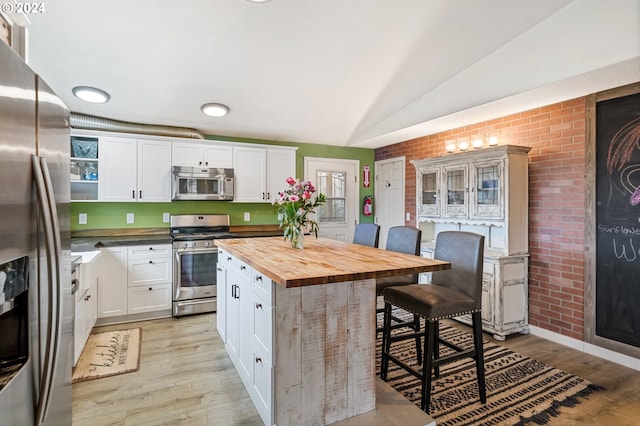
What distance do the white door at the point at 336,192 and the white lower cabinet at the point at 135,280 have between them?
2547 millimetres

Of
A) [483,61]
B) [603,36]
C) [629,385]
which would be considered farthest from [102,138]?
[629,385]

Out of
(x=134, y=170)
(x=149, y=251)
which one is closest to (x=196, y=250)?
(x=149, y=251)

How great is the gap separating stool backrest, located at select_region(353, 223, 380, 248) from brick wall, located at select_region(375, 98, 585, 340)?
178 cm

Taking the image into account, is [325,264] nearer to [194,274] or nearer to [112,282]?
[194,274]

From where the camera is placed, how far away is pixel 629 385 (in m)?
2.56

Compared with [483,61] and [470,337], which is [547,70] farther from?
[470,337]

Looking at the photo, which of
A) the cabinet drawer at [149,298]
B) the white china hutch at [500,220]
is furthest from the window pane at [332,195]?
the cabinet drawer at [149,298]

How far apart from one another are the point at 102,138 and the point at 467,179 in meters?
4.37

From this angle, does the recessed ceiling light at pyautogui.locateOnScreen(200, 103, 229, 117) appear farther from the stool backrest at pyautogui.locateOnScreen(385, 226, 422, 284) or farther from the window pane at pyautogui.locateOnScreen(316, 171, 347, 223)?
the stool backrest at pyautogui.locateOnScreen(385, 226, 422, 284)

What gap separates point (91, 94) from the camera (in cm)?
364

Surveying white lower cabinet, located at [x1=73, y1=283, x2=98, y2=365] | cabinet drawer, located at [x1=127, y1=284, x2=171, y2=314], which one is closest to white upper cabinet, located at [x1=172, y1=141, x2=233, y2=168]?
cabinet drawer, located at [x1=127, y1=284, x2=171, y2=314]

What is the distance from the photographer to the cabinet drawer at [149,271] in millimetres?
3922

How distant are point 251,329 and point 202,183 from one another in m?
2.79

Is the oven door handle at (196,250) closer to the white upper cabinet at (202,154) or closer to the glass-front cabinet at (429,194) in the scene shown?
the white upper cabinet at (202,154)
